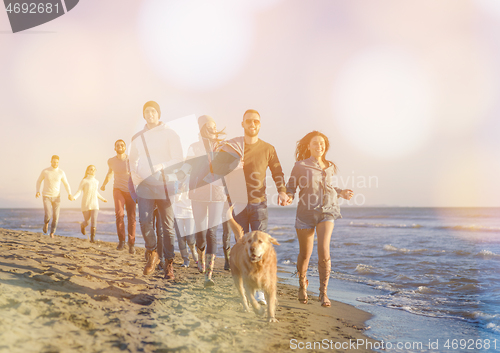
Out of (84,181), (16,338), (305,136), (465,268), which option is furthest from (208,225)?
(465,268)

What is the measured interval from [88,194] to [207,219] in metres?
6.49

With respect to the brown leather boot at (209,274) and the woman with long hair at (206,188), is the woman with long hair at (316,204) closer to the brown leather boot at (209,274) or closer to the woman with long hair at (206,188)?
the woman with long hair at (206,188)

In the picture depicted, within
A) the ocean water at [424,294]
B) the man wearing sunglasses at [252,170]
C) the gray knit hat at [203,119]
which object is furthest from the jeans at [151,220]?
the ocean water at [424,294]

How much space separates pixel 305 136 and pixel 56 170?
27.4 feet

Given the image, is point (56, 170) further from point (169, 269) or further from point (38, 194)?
point (169, 269)

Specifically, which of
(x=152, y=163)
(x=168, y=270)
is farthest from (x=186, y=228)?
(x=152, y=163)

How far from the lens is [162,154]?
5.12 m

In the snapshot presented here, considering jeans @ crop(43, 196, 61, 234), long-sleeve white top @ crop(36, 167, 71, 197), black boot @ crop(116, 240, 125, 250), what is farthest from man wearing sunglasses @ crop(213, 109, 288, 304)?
jeans @ crop(43, 196, 61, 234)

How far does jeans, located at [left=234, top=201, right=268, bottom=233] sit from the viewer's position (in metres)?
4.70

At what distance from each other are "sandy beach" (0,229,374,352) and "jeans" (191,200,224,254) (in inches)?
28.7

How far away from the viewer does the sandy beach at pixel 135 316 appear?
275cm

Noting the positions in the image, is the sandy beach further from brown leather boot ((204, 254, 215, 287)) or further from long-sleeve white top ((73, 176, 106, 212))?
long-sleeve white top ((73, 176, 106, 212))

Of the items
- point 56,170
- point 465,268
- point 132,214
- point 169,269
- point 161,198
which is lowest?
point 465,268

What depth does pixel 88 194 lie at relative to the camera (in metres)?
10.1
